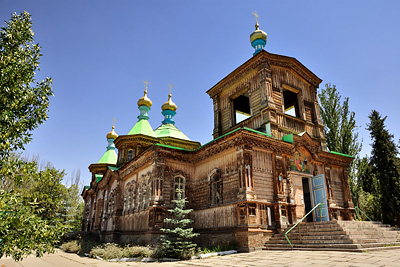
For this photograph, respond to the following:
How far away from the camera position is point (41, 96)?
646 centimetres

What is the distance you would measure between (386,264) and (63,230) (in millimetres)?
7663

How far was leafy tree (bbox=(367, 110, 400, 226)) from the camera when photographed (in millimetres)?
17859

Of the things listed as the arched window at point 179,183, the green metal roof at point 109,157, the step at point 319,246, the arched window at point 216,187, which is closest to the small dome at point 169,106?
the green metal roof at point 109,157

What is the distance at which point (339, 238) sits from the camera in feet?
31.9

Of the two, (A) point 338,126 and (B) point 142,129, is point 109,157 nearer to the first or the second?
(B) point 142,129

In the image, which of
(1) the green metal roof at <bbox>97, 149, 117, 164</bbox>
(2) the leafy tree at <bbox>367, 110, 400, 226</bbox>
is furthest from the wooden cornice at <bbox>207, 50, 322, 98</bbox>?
(1) the green metal roof at <bbox>97, 149, 117, 164</bbox>

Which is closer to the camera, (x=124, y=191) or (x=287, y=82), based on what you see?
(x=287, y=82)

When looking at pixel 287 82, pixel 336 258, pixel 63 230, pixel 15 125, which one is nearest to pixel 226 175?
pixel 336 258

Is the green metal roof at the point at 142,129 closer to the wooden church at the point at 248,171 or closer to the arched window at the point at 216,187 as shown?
the wooden church at the point at 248,171

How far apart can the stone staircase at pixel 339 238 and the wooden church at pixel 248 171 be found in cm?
86

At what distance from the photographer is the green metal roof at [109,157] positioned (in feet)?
102

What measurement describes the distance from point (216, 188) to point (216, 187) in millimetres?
52

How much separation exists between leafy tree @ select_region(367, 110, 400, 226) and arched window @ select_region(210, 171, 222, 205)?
506 inches

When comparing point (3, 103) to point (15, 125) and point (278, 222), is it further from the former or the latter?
point (278, 222)
